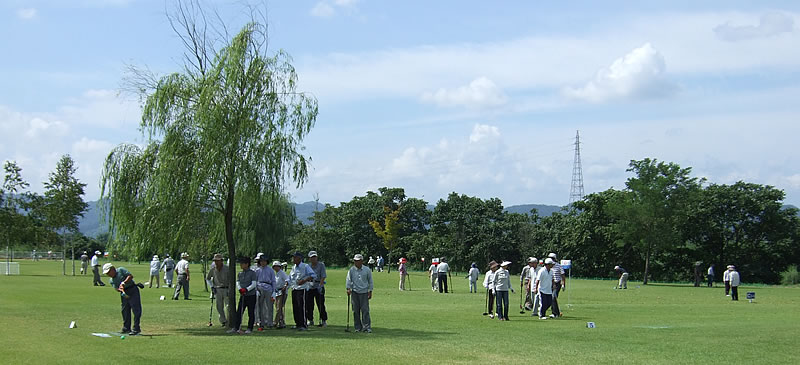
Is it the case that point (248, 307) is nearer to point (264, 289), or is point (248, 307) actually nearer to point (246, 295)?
point (246, 295)

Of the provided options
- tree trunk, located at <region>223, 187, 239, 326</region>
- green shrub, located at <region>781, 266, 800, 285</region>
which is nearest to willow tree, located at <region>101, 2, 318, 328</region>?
tree trunk, located at <region>223, 187, 239, 326</region>

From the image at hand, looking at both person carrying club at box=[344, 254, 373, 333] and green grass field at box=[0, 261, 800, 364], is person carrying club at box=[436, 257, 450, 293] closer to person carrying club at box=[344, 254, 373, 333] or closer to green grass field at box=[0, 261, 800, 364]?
green grass field at box=[0, 261, 800, 364]

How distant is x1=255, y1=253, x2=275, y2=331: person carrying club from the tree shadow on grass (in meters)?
0.45

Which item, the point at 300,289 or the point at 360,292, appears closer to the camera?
the point at 360,292

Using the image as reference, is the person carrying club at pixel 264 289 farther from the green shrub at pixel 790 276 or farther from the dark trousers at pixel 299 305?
the green shrub at pixel 790 276

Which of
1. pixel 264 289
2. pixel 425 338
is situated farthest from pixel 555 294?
pixel 264 289

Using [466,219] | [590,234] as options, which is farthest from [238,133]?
[466,219]

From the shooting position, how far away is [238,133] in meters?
18.4

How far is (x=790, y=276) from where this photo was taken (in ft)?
228

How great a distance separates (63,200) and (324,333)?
1788 inches

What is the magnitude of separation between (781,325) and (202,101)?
16.5m

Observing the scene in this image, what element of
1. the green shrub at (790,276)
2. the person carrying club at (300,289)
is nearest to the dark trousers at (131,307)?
the person carrying club at (300,289)

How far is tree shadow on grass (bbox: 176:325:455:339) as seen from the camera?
17.7m

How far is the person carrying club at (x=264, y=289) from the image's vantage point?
19062 millimetres
